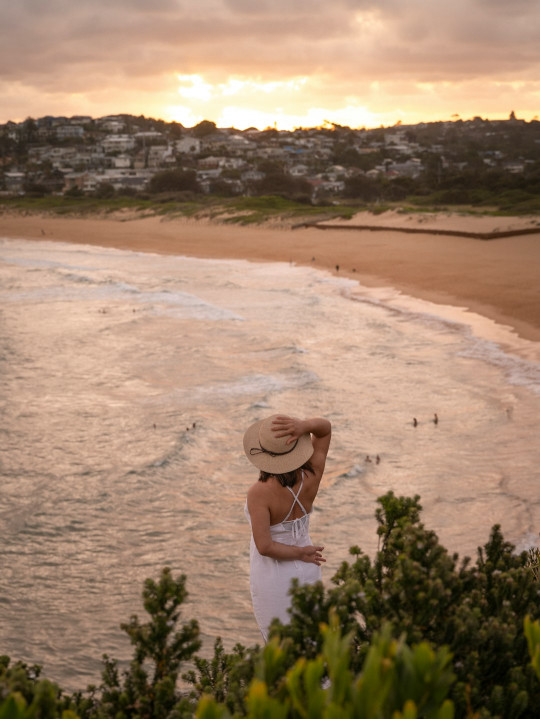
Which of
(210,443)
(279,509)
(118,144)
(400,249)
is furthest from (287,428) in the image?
(118,144)

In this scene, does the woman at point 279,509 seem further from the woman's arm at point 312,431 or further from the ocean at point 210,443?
the ocean at point 210,443

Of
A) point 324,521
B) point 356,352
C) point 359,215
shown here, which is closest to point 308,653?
point 324,521

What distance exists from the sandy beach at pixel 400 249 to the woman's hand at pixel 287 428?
39.7 feet

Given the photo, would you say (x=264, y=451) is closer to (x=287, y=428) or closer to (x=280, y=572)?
(x=287, y=428)

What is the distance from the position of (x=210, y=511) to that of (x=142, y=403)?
4132 mm

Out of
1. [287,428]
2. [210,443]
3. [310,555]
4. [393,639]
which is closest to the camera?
[393,639]

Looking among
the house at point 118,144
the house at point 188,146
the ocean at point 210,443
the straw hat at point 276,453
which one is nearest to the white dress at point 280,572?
the straw hat at point 276,453

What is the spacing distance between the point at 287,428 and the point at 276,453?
0.12m

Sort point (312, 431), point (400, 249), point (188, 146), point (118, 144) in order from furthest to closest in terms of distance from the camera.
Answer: point (118, 144) < point (188, 146) < point (400, 249) < point (312, 431)

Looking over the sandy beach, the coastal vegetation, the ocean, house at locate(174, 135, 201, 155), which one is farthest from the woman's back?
house at locate(174, 135, 201, 155)

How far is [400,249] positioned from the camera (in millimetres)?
28453

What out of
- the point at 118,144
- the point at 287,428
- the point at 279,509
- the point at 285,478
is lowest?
the point at 279,509

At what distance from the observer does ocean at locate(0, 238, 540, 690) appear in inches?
254

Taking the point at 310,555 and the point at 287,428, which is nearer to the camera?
the point at 287,428
